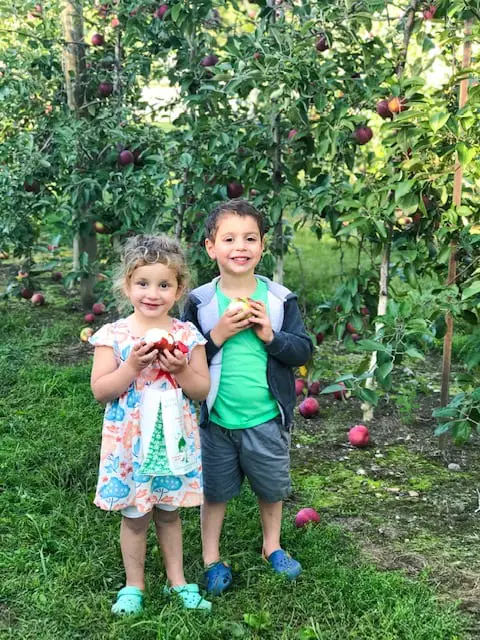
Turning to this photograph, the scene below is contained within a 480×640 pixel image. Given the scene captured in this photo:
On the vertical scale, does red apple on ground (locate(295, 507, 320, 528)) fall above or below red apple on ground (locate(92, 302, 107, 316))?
below

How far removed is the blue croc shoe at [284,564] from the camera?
2.57 m

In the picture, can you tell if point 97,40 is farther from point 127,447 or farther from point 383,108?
point 127,447

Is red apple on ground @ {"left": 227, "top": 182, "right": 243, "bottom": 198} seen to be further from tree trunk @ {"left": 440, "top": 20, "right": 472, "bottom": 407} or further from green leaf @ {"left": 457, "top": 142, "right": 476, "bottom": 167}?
green leaf @ {"left": 457, "top": 142, "right": 476, "bottom": 167}

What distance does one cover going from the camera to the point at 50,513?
9.73 ft

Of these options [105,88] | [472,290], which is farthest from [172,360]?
[105,88]

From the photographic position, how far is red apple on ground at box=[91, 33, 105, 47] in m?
5.10

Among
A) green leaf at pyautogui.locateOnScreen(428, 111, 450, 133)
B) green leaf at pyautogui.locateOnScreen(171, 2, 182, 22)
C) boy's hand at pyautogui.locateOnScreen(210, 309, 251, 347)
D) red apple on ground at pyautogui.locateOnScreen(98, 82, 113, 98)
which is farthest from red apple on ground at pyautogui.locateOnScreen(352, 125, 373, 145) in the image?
red apple on ground at pyautogui.locateOnScreen(98, 82, 113, 98)

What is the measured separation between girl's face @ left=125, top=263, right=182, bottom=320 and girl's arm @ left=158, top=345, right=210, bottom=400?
0.51 ft

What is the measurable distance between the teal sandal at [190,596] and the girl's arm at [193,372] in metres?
0.56

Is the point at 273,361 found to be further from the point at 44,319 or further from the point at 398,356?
the point at 44,319

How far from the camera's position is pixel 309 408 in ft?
12.9

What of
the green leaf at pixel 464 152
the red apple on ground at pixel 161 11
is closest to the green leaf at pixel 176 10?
the red apple on ground at pixel 161 11

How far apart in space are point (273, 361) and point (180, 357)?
40cm

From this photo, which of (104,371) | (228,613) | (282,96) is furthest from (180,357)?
(282,96)
